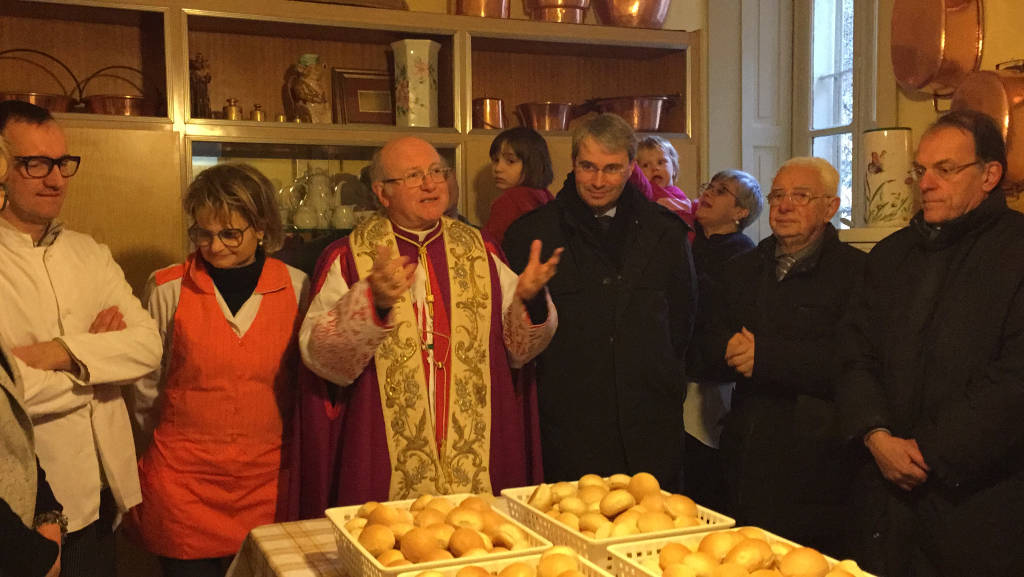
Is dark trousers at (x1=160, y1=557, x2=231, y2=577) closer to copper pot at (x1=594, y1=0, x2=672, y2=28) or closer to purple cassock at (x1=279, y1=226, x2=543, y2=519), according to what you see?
purple cassock at (x1=279, y1=226, x2=543, y2=519)

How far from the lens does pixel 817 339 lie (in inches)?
94.9

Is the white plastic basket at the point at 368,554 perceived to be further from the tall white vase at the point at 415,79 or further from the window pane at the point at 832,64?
the window pane at the point at 832,64

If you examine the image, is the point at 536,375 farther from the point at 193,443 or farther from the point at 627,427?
the point at 193,443

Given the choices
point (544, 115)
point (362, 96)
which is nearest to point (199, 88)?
point (362, 96)

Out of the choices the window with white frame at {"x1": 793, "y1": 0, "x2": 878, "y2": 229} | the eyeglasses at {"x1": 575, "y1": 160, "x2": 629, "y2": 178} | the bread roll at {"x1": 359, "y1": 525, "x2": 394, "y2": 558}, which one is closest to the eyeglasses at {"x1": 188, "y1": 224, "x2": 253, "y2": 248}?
the eyeglasses at {"x1": 575, "y1": 160, "x2": 629, "y2": 178}

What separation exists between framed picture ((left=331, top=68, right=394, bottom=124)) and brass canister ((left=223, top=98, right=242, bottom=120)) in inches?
16.3

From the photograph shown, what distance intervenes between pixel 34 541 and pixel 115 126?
2.05m

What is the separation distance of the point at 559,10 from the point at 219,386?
2240 mm

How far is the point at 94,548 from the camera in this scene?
6.90 ft

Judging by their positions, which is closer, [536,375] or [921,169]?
[921,169]

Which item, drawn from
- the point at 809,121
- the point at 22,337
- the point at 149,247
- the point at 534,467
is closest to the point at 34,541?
the point at 22,337

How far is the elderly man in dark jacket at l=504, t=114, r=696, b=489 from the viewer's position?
8.05 ft

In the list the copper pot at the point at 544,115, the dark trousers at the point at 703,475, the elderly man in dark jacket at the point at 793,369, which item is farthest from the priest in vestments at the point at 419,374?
the copper pot at the point at 544,115

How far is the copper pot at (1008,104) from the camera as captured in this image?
2.35m
